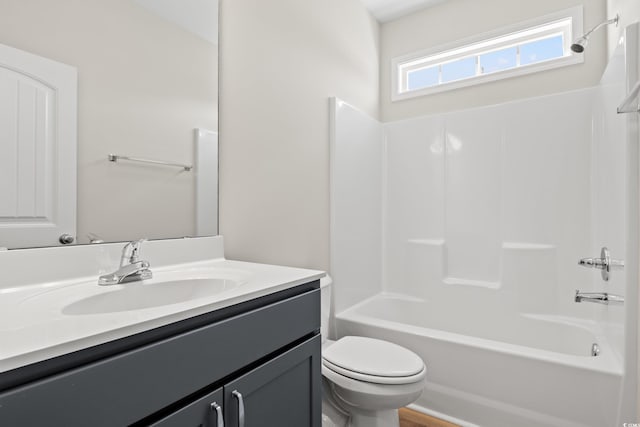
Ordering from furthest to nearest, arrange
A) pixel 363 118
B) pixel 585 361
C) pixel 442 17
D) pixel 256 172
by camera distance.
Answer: pixel 442 17 < pixel 363 118 < pixel 256 172 < pixel 585 361

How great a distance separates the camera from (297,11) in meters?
1.86

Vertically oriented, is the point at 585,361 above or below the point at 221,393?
below

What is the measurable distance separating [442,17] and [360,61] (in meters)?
0.75

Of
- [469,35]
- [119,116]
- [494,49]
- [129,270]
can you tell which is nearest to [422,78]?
[469,35]

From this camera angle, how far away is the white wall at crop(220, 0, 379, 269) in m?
1.63

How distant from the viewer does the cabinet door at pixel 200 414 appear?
68 cm

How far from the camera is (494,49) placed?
2.44 metres

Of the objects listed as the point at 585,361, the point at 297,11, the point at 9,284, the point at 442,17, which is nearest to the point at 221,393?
the point at 9,284

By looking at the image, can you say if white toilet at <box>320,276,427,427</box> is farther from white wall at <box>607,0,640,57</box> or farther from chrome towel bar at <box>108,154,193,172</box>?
white wall at <box>607,0,640,57</box>

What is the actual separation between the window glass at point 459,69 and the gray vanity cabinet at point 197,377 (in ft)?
7.15

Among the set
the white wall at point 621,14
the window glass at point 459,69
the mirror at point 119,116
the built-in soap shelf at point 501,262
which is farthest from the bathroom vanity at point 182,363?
the window glass at point 459,69

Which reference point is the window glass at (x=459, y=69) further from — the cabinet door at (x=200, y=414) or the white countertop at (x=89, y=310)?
the cabinet door at (x=200, y=414)

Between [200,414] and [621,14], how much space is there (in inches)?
96.3

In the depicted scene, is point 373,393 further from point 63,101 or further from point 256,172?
point 63,101
